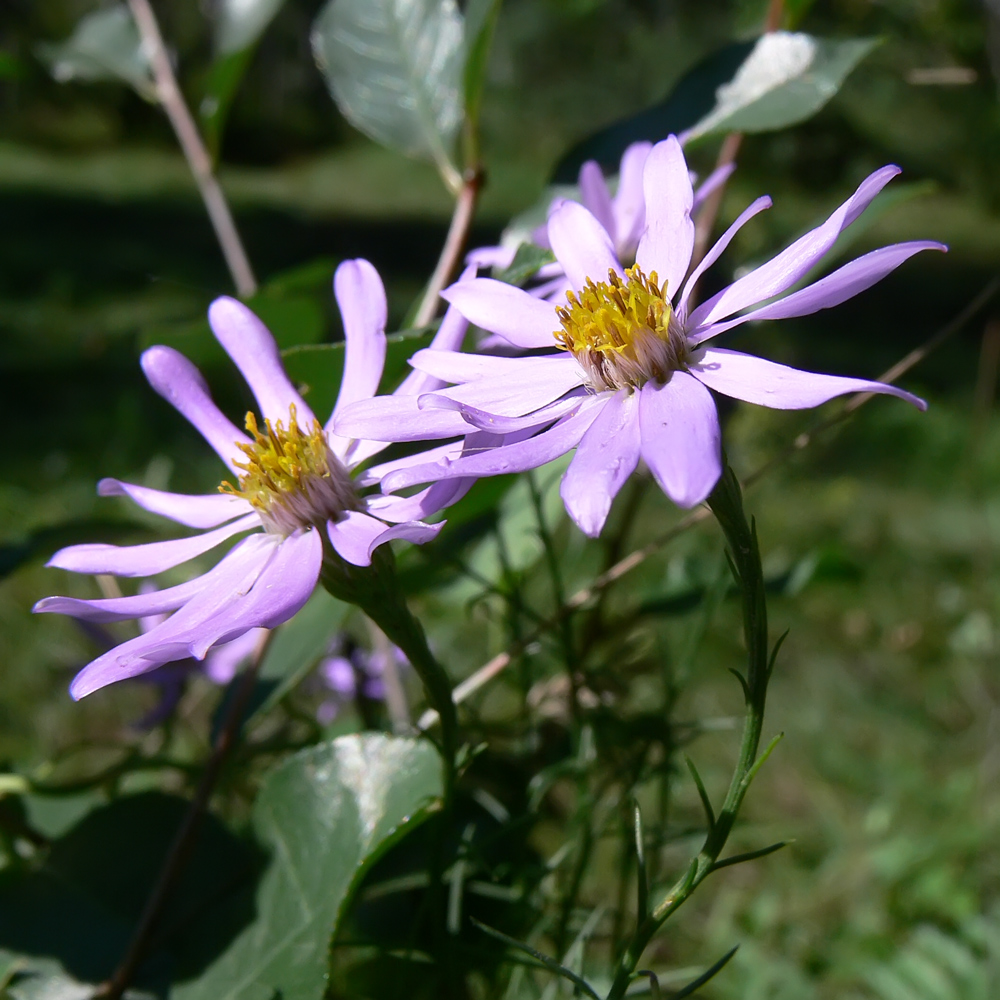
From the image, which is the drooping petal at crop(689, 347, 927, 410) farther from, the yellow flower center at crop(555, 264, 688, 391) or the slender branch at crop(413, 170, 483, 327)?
the slender branch at crop(413, 170, 483, 327)

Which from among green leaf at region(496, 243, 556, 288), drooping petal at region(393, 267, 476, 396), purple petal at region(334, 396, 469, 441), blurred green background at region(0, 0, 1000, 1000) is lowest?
blurred green background at region(0, 0, 1000, 1000)

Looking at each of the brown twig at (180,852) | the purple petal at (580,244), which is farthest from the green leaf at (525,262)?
the brown twig at (180,852)

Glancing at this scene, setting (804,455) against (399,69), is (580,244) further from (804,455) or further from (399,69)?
(804,455)

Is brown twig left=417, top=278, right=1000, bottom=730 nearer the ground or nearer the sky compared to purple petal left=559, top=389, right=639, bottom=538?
nearer the ground

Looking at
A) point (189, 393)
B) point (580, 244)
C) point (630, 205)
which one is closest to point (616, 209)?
point (630, 205)

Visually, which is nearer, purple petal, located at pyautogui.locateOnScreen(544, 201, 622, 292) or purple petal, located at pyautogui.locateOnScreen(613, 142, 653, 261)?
purple petal, located at pyautogui.locateOnScreen(544, 201, 622, 292)

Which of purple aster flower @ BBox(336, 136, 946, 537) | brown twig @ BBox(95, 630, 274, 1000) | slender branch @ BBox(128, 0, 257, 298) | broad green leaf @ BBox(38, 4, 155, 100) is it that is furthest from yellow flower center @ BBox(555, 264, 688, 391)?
broad green leaf @ BBox(38, 4, 155, 100)
